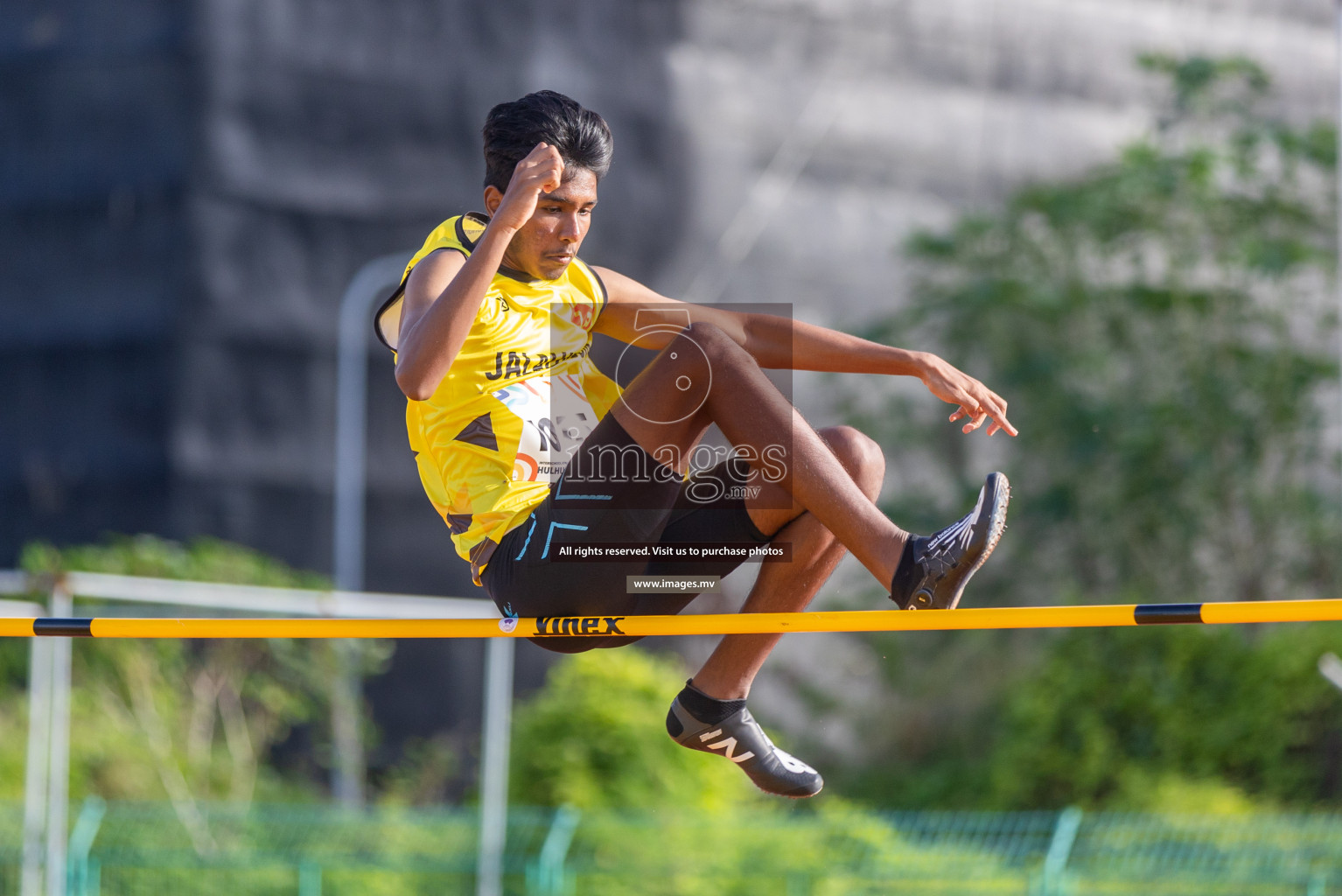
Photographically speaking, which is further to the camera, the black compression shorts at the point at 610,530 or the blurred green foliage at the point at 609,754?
the blurred green foliage at the point at 609,754

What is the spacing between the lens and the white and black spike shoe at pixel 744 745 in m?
4.13

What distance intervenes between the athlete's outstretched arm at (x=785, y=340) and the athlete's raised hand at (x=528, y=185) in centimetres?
50

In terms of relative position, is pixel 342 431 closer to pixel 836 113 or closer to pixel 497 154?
pixel 836 113

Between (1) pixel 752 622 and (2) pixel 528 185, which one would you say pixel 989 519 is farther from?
(2) pixel 528 185

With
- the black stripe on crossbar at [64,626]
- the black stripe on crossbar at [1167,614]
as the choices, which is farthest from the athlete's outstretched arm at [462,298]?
the black stripe on crossbar at [1167,614]

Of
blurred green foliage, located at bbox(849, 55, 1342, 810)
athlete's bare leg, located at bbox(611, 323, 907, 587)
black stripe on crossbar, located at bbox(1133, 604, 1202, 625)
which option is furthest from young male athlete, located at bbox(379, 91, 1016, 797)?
blurred green foliage, located at bbox(849, 55, 1342, 810)

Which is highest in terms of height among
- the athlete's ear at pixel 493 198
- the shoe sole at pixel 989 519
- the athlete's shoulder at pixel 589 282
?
Result: the athlete's ear at pixel 493 198

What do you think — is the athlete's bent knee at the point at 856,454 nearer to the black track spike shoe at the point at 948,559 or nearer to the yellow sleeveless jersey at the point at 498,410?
the black track spike shoe at the point at 948,559

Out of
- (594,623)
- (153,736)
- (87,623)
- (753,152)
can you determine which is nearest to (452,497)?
(594,623)

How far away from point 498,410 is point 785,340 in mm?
785

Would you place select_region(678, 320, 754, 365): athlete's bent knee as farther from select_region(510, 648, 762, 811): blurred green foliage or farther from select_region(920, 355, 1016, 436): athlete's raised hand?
select_region(510, 648, 762, 811): blurred green foliage

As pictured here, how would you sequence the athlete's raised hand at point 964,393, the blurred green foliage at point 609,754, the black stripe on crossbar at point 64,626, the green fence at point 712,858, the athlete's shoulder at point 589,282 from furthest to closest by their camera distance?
1. the blurred green foliage at point 609,754
2. the green fence at point 712,858
3. the black stripe on crossbar at point 64,626
4. the athlete's shoulder at point 589,282
5. the athlete's raised hand at point 964,393

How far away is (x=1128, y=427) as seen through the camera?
41.3ft

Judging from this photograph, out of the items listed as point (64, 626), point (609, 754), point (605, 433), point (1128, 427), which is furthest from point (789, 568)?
point (1128, 427)
